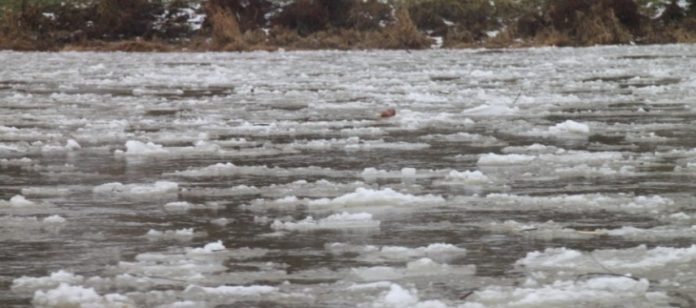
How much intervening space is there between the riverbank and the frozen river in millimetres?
19073

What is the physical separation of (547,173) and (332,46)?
85.3 feet

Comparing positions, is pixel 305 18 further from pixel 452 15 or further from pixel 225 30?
pixel 452 15

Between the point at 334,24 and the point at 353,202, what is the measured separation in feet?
97.6

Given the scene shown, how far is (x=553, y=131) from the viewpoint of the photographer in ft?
30.0

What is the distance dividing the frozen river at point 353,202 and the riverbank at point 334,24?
62.6 ft

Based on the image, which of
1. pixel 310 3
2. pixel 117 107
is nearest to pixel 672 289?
pixel 117 107

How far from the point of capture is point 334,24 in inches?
1384

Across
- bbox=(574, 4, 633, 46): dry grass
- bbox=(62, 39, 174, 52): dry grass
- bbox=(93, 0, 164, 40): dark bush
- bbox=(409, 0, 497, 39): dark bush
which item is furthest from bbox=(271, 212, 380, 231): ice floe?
bbox=(93, 0, 164, 40): dark bush

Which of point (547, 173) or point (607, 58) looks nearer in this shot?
point (547, 173)

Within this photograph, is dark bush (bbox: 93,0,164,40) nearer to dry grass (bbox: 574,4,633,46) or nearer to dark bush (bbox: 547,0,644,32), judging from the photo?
dark bush (bbox: 547,0,644,32)

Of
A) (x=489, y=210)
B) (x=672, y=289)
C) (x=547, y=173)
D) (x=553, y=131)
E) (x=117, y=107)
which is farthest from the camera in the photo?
(x=117, y=107)

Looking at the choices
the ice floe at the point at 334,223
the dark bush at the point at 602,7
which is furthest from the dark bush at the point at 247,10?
the ice floe at the point at 334,223

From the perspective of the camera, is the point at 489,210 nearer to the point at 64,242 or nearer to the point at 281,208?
the point at 281,208

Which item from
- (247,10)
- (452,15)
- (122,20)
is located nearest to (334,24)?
(247,10)
